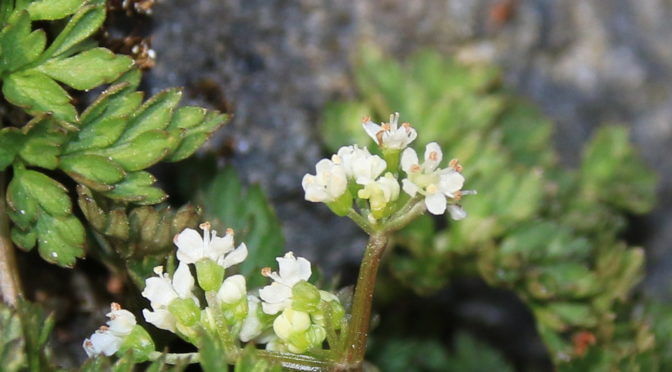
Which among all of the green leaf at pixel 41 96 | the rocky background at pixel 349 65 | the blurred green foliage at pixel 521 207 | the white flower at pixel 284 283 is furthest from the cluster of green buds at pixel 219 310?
the blurred green foliage at pixel 521 207

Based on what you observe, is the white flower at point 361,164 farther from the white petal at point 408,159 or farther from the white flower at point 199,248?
the white flower at point 199,248

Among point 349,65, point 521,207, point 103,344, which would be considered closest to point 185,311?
point 103,344

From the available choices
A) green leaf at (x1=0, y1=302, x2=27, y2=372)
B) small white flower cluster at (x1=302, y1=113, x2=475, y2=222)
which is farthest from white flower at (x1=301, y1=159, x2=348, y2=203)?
green leaf at (x1=0, y1=302, x2=27, y2=372)

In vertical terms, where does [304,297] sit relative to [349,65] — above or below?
below

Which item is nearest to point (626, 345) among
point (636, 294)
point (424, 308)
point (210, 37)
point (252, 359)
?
point (636, 294)

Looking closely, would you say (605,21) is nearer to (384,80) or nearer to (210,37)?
(384,80)

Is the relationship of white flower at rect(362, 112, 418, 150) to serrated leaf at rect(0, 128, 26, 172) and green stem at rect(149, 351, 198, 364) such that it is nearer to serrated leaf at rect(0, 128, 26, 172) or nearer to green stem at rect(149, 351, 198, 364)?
green stem at rect(149, 351, 198, 364)

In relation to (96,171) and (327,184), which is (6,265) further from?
(327,184)
